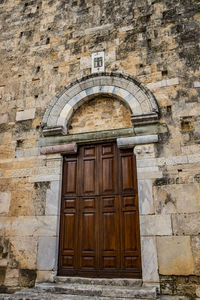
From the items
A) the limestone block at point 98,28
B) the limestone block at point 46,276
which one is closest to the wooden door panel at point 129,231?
the limestone block at point 46,276

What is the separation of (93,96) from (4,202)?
2.95 m

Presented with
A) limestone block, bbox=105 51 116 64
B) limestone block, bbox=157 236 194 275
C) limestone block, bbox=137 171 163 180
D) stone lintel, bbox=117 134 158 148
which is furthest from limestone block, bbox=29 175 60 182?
limestone block, bbox=105 51 116 64

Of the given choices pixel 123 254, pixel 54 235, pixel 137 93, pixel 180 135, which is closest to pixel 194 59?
pixel 137 93

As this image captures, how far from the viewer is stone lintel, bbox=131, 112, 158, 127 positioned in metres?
4.86

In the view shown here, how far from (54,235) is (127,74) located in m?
3.55

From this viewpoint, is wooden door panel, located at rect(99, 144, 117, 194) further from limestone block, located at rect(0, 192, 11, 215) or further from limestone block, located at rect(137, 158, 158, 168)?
limestone block, located at rect(0, 192, 11, 215)

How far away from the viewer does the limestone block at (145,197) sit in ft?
14.5

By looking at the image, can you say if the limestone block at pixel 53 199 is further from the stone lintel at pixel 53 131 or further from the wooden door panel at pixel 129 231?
the wooden door panel at pixel 129 231

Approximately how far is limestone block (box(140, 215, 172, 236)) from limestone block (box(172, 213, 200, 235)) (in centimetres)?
10

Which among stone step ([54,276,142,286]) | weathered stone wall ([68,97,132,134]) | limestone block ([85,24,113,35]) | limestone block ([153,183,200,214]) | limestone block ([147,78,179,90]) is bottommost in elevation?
stone step ([54,276,142,286])

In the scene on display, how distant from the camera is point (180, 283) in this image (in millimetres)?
3951

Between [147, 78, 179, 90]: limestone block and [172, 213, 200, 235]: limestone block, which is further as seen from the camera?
[147, 78, 179, 90]: limestone block

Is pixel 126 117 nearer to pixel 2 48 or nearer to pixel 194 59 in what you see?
pixel 194 59

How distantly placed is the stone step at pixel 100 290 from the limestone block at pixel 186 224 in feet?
3.25
